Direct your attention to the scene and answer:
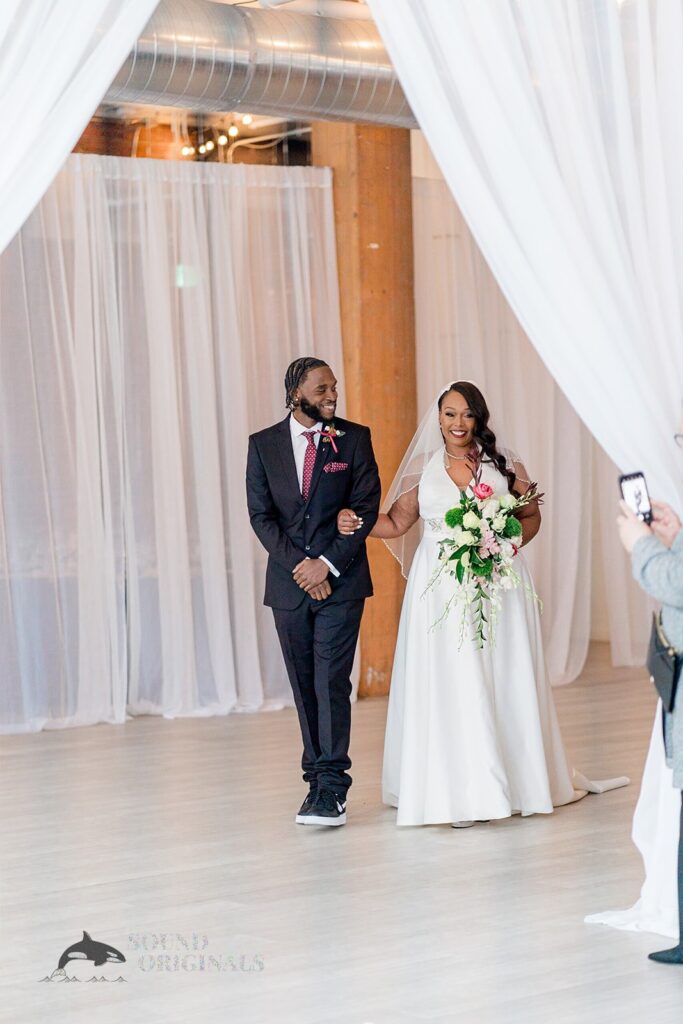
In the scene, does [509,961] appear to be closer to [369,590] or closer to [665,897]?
[665,897]

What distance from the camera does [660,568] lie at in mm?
3525

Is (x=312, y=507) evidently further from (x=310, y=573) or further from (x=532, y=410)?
(x=532, y=410)

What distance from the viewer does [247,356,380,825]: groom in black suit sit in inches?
212

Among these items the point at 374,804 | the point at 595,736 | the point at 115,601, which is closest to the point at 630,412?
the point at 374,804

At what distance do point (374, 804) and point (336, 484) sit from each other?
4.14 feet

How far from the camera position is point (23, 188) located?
328 centimetres

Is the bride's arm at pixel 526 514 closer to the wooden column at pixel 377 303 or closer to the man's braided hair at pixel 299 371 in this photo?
the man's braided hair at pixel 299 371

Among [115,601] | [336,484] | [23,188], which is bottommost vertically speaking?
[115,601]

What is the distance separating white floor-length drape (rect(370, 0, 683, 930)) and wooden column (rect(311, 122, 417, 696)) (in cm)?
474

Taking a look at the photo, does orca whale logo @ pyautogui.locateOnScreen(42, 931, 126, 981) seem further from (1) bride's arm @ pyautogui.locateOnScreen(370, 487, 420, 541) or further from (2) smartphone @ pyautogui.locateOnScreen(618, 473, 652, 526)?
(1) bride's arm @ pyautogui.locateOnScreen(370, 487, 420, 541)

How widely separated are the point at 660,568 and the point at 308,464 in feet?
7.00

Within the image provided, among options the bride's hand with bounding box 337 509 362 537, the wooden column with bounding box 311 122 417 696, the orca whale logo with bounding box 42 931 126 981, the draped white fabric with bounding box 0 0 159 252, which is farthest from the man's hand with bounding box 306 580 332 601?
the wooden column with bounding box 311 122 417 696

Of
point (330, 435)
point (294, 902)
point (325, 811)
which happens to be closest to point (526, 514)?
point (330, 435)

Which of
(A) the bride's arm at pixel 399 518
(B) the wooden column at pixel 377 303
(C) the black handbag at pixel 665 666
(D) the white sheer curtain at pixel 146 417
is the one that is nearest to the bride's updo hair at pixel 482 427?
(A) the bride's arm at pixel 399 518
